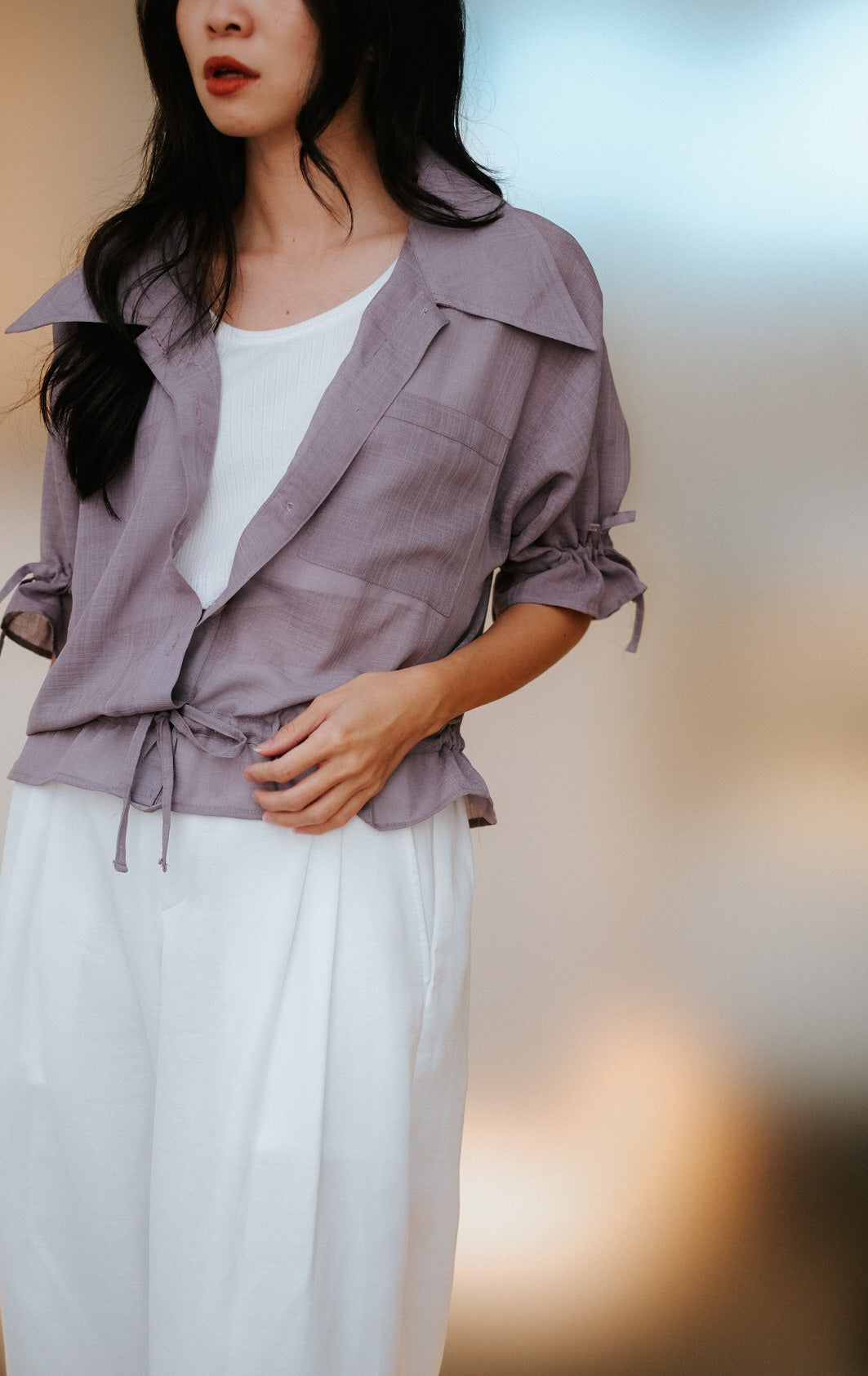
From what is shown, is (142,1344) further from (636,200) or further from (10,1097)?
(636,200)

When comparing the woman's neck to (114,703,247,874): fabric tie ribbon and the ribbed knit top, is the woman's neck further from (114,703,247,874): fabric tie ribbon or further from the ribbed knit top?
(114,703,247,874): fabric tie ribbon

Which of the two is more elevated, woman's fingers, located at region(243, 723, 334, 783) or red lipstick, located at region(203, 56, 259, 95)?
red lipstick, located at region(203, 56, 259, 95)

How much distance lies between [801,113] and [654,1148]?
4.23 feet

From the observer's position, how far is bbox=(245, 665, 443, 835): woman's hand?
90 cm

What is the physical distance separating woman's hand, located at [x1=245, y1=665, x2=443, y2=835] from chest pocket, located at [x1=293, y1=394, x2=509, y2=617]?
84 millimetres

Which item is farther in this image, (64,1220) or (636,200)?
(636,200)

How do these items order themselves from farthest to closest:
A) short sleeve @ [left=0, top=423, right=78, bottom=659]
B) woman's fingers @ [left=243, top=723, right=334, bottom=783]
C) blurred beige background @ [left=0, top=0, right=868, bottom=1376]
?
blurred beige background @ [left=0, top=0, right=868, bottom=1376] → short sleeve @ [left=0, top=423, right=78, bottom=659] → woman's fingers @ [left=243, top=723, right=334, bottom=783]

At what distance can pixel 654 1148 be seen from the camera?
1.72 m

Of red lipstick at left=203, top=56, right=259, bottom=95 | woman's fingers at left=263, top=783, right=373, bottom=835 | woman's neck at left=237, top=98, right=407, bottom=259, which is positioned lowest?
woman's fingers at left=263, top=783, right=373, bottom=835

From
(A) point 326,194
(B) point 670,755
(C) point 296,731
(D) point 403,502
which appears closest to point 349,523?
(D) point 403,502

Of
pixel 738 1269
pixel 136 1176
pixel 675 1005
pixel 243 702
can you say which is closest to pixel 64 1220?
pixel 136 1176

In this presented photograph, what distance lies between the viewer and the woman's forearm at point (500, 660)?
99 cm

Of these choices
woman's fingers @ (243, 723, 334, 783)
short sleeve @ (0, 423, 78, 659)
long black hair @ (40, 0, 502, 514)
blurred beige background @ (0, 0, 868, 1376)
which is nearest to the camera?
woman's fingers @ (243, 723, 334, 783)

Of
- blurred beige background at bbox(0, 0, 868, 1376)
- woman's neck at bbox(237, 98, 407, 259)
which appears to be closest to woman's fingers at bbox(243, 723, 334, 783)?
woman's neck at bbox(237, 98, 407, 259)
